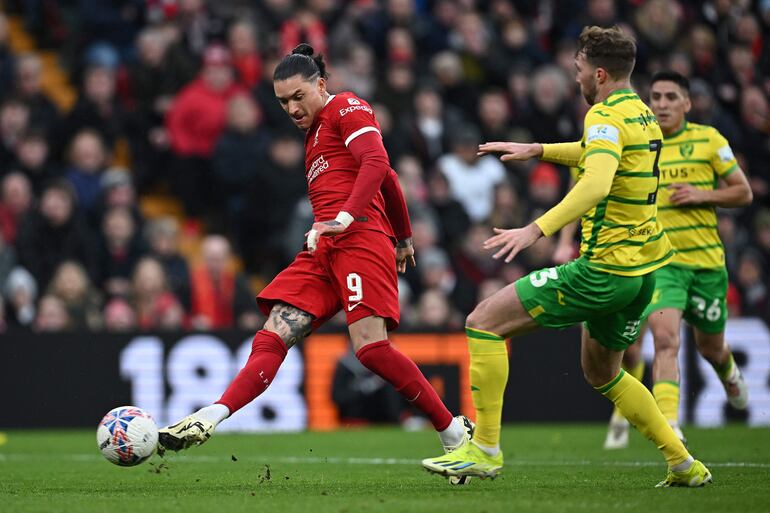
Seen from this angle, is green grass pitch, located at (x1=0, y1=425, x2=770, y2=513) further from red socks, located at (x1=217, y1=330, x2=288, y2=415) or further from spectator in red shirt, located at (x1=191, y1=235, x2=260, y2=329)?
spectator in red shirt, located at (x1=191, y1=235, x2=260, y2=329)

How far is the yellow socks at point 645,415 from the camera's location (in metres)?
7.22

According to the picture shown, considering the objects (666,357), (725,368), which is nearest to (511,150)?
(666,357)

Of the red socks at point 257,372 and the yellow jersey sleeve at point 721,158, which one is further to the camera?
the yellow jersey sleeve at point 721,158

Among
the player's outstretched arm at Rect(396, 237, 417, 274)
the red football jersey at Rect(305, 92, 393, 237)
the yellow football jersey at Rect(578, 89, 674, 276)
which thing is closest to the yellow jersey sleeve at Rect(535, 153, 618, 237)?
the yellow football jersey at Rect(578, 89, 674, 276)

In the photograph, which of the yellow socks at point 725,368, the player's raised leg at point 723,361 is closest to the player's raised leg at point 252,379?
the player's raised leg at point 723,361

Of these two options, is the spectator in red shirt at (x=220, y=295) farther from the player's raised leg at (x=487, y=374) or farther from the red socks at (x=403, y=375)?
the player's raised leg at (x=487, y=374)

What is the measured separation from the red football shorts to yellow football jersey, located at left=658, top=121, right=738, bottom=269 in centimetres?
295

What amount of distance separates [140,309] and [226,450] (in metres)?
3.49

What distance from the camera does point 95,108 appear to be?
15.4 metres

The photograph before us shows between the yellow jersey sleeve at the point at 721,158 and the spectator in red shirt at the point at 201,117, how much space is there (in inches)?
279

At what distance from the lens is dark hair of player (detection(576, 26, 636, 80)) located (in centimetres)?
713

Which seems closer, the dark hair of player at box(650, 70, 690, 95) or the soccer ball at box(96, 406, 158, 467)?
the soccer ball at box(96, 406, 158, 467)

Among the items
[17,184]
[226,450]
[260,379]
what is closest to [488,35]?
[17,184]

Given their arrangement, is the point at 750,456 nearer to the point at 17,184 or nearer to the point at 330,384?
the point at 330,384
